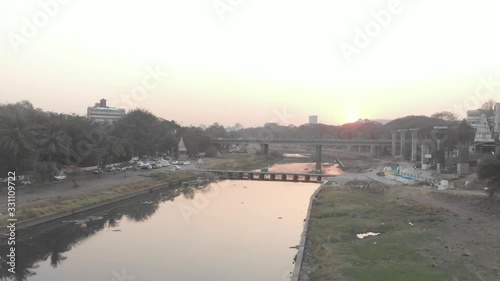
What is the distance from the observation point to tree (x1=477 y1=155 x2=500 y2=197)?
30117mm

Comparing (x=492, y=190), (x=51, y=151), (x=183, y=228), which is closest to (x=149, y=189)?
(x=51, y=151)

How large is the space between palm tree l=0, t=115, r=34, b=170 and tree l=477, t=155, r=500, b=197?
41.0 m

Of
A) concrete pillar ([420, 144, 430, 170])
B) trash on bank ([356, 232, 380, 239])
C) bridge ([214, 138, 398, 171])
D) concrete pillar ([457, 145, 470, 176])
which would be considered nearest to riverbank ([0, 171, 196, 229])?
trash on bank ([356, 232, 380, 239])

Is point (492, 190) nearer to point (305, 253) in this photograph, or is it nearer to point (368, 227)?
point (368, 227)

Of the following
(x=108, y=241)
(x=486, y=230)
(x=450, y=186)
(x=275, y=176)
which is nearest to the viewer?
(x=486, y=230)

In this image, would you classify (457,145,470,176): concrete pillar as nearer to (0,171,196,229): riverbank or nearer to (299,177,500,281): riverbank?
(299,177,500,281): riverbank

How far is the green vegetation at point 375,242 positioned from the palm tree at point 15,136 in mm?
28538

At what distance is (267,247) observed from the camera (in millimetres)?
25141

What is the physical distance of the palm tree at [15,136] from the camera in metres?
37.2

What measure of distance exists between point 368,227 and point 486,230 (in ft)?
22.3

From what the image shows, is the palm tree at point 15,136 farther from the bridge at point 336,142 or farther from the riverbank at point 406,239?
the bridge at point 336,142

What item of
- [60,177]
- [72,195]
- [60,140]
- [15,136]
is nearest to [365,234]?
[72,195]

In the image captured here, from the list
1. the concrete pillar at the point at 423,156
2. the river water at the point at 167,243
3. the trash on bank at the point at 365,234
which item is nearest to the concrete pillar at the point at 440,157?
the concrete pillar at the point at 423,156

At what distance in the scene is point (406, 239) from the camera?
21562 millimetres
